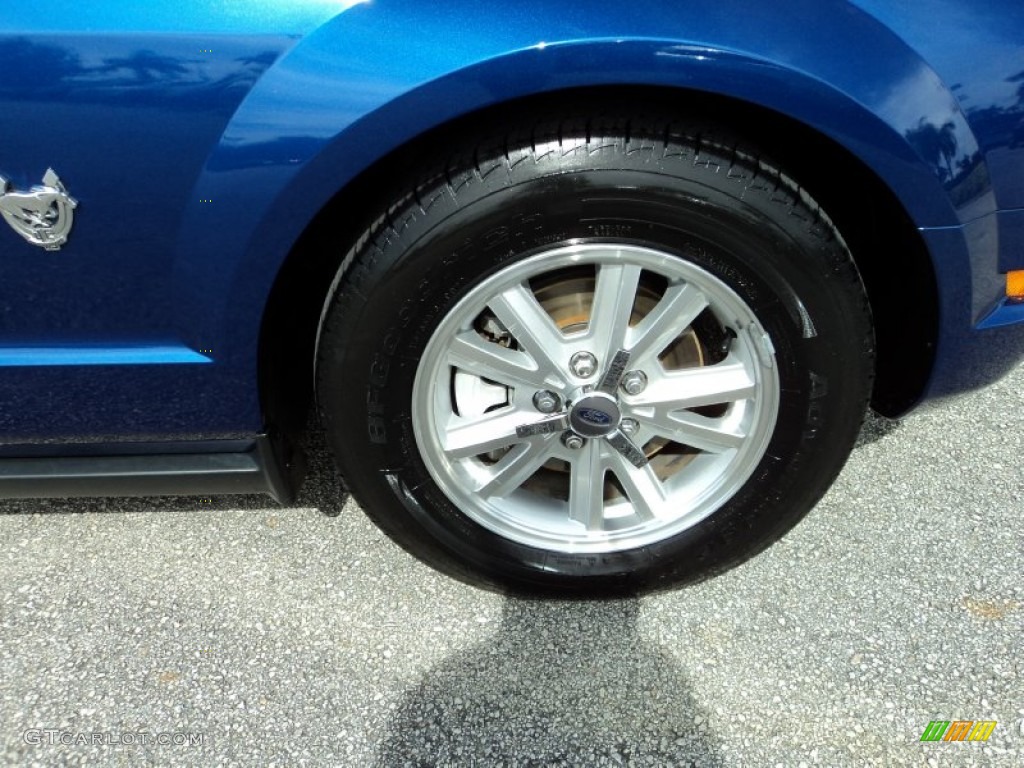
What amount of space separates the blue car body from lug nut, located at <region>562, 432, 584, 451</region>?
0.64m

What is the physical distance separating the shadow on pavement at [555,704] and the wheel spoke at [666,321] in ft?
2.18

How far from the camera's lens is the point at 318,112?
50.6 inches

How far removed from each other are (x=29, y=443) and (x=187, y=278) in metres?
0.58

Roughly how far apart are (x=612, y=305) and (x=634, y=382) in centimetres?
19

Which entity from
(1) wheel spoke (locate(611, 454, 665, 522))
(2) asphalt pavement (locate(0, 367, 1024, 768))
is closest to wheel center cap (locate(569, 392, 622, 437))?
(1) wheel spoke (locate(611, 454, 665, 522))

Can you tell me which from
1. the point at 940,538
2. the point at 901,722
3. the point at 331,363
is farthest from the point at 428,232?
the point at 940,538

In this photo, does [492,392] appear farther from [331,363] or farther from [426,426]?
[331,363]

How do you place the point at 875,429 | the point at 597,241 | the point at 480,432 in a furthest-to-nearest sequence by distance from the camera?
the point at 875,429 → the point at 480,432 → the point at 597,241

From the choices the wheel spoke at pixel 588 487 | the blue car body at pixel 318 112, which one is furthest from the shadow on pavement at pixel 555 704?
the blue car body at pixel 318 112

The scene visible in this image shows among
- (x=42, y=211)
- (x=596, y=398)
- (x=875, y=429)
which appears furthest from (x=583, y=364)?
(x=875, y=429)

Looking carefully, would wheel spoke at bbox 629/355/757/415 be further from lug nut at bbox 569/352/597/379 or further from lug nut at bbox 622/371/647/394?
lug nut at bbox 569/352/597/379

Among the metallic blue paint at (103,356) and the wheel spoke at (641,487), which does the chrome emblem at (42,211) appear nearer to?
the metallic blue paint at (103,356)

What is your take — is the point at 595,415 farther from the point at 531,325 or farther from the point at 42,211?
the point at 42,211

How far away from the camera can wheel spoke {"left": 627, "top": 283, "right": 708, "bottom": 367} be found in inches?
61.2
